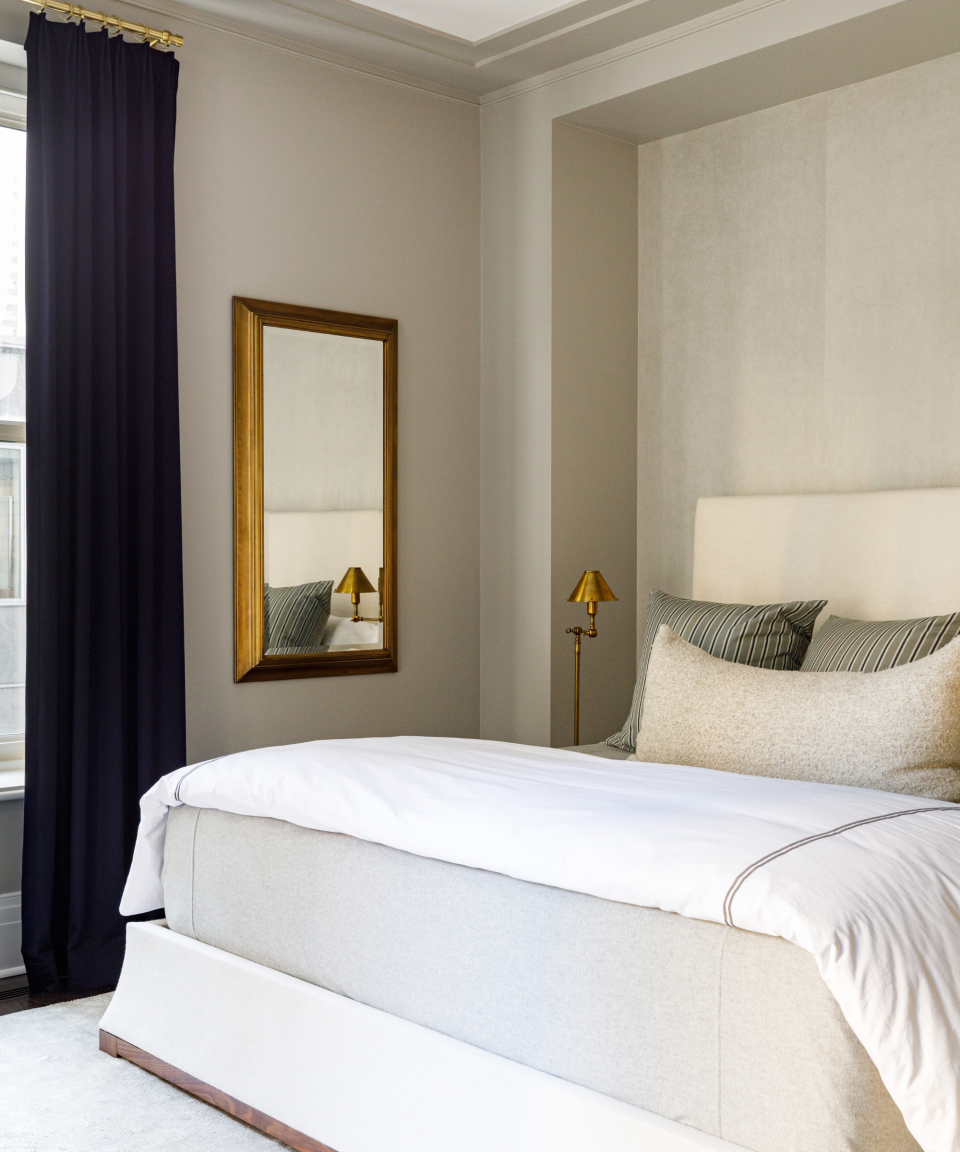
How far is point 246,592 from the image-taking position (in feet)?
12.1

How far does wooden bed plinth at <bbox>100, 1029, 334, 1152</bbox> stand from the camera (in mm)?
2215

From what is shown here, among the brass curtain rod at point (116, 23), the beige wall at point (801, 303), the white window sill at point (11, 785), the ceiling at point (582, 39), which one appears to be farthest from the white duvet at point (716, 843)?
the ceiling at point (582, 39)

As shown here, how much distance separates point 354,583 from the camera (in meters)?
3.96

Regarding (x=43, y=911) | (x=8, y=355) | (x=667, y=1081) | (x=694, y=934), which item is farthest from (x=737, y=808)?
(x=8, y=355)

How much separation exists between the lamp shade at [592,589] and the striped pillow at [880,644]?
85 centimetres

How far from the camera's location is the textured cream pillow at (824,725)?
2.32 meters

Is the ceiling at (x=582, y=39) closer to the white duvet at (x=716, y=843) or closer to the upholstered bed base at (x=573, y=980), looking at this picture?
the white duvet at (x=716, y=843)

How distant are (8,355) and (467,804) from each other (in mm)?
2239

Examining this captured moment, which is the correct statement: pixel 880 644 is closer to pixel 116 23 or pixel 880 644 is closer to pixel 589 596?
pixel 589 596

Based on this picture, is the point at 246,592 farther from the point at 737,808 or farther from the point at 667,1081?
the point at 667,1081

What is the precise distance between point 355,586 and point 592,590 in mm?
805

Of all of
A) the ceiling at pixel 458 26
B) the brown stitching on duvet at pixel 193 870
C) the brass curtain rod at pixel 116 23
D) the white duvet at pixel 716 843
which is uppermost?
the ceiling at pixel 458 26

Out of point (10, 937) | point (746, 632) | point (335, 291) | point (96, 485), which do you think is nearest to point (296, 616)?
point (96, 485)

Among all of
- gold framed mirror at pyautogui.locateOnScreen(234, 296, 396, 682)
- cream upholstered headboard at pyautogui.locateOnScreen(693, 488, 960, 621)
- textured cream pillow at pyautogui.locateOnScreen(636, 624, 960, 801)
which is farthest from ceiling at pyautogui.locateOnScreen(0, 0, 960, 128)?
textured cream pillow at pyautogui.locateOnScreen(636, 624, 960, 801)
